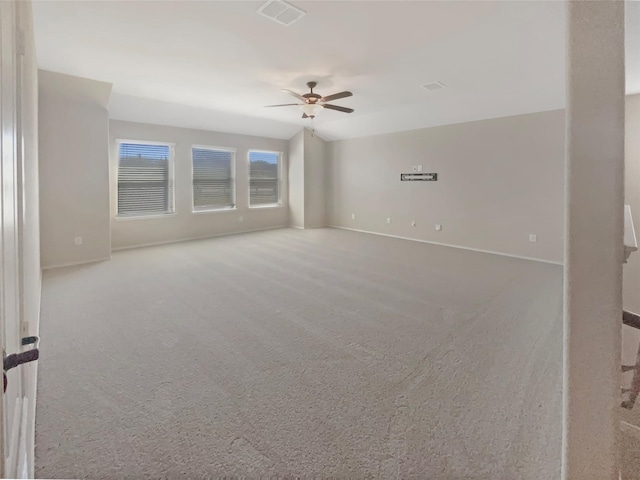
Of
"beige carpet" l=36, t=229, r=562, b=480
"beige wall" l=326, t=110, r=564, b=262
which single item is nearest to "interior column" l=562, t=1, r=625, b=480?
"beige carpet" l=36, t=229, r=562, b=480

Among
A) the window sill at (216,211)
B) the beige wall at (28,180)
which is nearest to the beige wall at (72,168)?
the window sill at (216,211)

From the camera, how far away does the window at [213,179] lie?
752 centimetres

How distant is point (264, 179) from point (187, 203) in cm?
228

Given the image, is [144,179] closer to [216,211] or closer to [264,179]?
[216,211]

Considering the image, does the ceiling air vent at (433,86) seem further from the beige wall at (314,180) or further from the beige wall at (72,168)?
the beige wall at (72,168)

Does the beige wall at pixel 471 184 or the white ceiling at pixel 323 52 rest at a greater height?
the white ceiling at pixel 323 52

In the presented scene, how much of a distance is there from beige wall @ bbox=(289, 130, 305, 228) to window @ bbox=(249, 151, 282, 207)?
14.1 inches

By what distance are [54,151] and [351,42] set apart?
14.8 ft

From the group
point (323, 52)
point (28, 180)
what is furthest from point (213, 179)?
point (28, 180)

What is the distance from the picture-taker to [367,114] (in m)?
6.89

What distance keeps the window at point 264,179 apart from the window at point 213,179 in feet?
1.89

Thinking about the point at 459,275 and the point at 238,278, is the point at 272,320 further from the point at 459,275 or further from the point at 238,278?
the point at 459,275

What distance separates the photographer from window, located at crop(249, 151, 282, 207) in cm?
857

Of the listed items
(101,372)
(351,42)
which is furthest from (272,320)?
(351,42)
